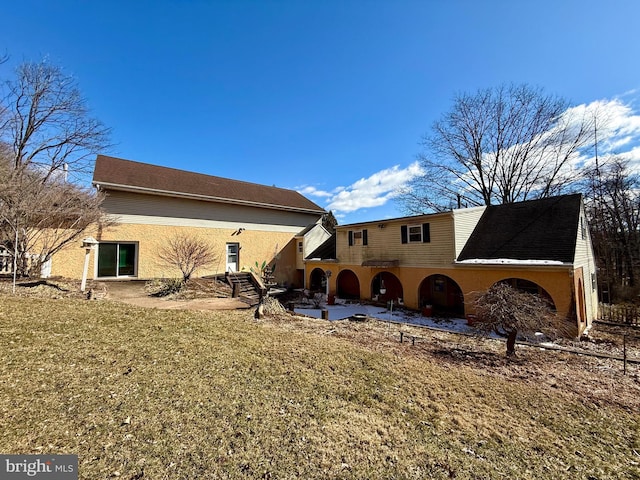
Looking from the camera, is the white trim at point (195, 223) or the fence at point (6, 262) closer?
the fence at point (6, 262)

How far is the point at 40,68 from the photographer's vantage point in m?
13.7

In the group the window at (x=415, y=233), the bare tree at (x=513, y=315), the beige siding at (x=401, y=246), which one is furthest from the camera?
the window at (x=415, y=233)

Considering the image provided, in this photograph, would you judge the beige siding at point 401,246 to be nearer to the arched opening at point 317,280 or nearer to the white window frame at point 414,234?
the white window frame at point 414,234

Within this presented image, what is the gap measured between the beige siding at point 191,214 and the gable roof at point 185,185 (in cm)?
50

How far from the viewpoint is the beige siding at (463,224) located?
1233 cm

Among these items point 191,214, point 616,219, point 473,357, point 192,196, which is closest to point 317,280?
point 191,214

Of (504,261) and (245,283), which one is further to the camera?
(245,283)

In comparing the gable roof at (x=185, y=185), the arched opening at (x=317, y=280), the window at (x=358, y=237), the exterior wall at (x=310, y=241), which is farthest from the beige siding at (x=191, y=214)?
the window at (x=358, y=237)

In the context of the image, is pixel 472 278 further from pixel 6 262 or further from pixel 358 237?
pixel 6 262

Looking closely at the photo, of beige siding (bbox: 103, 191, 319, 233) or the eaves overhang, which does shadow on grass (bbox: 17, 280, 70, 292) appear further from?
the eaves overhang

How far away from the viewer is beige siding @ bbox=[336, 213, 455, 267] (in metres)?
12.5

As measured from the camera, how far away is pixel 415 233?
1369 cm

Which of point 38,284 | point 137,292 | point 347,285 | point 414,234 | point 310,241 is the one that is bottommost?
point 347,285

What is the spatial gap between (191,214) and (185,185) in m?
2.35
